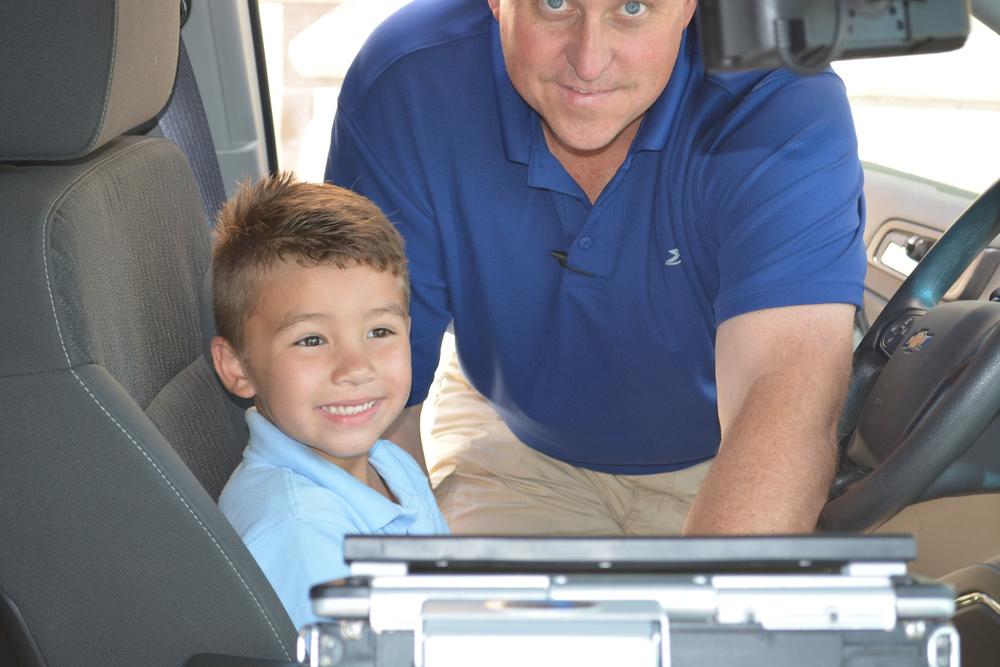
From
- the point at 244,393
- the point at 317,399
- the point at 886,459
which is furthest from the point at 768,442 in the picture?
the point at 244,393

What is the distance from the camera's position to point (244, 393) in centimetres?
157

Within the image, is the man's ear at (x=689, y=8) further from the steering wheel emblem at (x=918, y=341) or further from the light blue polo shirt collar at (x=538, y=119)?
the steering wheel emblem at (x=918, y=341)

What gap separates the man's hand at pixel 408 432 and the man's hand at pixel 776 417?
636 millimetres

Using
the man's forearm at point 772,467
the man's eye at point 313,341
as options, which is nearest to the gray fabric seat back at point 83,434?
the man's eye at point 313,341

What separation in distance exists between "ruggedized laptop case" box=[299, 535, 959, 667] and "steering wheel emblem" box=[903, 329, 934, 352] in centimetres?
84

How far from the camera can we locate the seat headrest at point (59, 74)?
4.12ft

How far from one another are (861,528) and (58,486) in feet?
2.85

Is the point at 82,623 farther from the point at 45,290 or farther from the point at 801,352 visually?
the point at 801,352

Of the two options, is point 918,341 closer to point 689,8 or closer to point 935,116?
point 689,8

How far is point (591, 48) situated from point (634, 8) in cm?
8

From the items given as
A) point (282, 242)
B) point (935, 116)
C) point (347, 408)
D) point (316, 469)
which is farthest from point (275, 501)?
point (935, 116)

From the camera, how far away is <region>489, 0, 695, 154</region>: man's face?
167 cm

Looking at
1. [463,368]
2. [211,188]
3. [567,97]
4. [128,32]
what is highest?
[128,32]

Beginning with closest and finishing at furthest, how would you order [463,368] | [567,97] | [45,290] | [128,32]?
[45,290] → [128,32] → [567,97] → [463,368]
